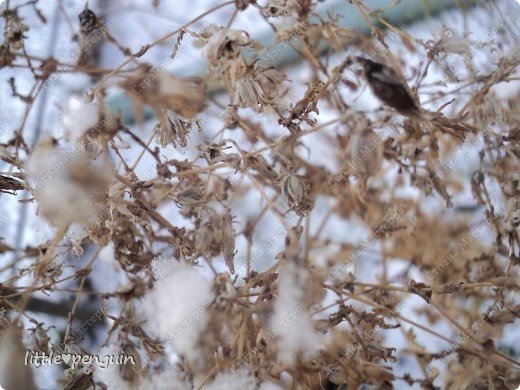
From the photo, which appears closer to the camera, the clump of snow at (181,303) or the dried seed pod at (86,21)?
the clump of snow at (181,303)

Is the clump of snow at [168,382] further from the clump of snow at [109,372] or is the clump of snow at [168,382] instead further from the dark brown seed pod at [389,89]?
the dark brown seed pod at [389,89]

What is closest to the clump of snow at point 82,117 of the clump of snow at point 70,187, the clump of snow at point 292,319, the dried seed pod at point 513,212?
the clump of snow at point 70,187

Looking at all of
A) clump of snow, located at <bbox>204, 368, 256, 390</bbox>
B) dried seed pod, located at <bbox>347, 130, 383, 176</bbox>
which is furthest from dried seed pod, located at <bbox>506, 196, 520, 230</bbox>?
clump of snow, located at <bbox>204, 368, 256, 390</bbox>

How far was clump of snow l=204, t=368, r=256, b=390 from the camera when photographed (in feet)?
1.25

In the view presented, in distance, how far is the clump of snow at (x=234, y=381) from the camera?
38 centimetres

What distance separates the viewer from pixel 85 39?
0.46m

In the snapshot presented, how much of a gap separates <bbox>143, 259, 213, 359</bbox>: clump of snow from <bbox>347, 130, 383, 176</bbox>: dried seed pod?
0.42ft

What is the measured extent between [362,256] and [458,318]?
0.44ft

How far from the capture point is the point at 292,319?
1.15ft

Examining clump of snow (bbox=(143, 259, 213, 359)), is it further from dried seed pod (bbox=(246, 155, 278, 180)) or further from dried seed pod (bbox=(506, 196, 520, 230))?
dried seed pod (bbox=(506, 196, 520, 230))

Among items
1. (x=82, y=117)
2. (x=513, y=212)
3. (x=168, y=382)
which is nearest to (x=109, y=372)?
(x=168, y=382)

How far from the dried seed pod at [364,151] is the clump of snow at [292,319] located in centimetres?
10

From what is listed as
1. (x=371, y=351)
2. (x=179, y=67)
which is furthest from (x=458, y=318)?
(x=179, y=67)

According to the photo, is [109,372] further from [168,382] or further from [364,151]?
[364,151]
